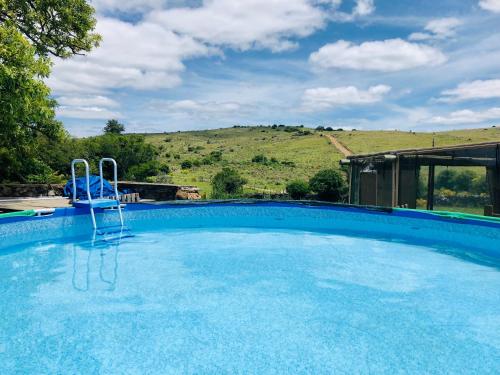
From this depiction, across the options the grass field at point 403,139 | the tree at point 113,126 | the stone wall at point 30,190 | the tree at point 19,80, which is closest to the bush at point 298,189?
the stone wall at point 30,190

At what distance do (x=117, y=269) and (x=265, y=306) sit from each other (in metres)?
2.89

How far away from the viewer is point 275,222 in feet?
40.2

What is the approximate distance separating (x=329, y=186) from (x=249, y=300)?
18959 millimetres

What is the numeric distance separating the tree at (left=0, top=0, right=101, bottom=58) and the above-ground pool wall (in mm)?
4622

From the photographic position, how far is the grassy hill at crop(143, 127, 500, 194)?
38438mm

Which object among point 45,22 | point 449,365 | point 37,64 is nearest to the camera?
point 449,365

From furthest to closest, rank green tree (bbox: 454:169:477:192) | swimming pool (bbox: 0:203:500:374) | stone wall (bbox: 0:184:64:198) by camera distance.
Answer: stone wall (bbox: 0:184:64:198), green tree (bbox: 454:169:477:192), swimming pool (bbox: 0:203:500:374)

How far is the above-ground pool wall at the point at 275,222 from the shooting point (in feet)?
29.6

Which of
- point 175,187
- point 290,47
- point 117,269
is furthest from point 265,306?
point 290,47

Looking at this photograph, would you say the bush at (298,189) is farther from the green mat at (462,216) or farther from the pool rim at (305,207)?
the green mat at (462,216)

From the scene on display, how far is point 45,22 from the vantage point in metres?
10.8

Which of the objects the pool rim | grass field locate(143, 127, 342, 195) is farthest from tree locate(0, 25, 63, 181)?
grass field locate(143, 127, 342, 195)

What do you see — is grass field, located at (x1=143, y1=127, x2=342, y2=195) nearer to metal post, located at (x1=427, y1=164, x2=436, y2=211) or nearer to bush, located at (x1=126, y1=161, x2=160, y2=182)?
bush, located at (x1=126, y1=161, x2=160, y2=182)

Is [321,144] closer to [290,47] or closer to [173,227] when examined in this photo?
[290,47]
